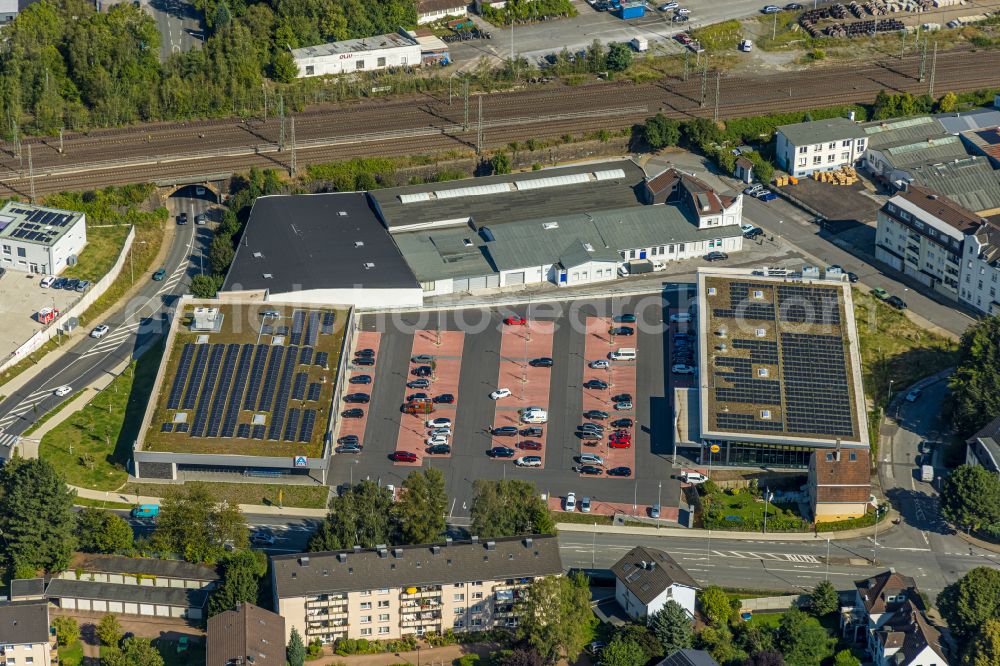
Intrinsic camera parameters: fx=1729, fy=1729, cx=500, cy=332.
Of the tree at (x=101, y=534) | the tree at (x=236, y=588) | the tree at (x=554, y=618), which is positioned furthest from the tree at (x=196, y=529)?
the tree at (x=554, y=618)

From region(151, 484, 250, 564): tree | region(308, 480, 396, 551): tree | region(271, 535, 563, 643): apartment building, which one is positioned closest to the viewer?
region(271, 535, 563, 643): apartment building

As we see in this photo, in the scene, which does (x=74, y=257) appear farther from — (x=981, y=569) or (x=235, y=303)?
(x=981, y=569)

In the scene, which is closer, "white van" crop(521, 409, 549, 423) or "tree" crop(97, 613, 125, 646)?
"tree" crop(97, 613, 125, 646)

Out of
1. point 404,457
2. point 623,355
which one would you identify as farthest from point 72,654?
point 623,355

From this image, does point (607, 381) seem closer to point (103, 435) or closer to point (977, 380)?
point (977, 380)

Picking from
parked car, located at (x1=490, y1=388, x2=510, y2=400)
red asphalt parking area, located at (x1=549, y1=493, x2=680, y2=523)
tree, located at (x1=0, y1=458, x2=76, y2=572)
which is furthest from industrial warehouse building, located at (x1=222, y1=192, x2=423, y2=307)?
tree, located at (x1=0, y1=458, x2=76, y2=572)

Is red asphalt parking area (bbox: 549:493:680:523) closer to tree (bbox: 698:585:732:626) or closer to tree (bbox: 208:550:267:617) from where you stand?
tree (bbox: 698:585:732:626)

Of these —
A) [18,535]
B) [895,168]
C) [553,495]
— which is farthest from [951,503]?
[18,535]
